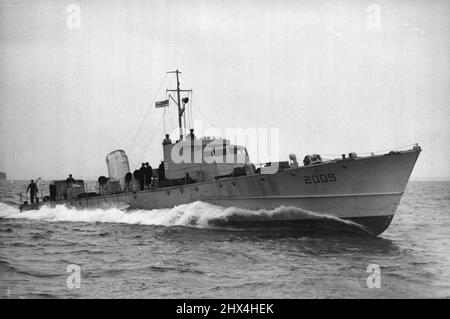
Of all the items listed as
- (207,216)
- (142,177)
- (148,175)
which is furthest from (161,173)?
(207,216)

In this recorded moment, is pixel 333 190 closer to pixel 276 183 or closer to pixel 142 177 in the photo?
pixel 276 183

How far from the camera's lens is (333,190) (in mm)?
18031

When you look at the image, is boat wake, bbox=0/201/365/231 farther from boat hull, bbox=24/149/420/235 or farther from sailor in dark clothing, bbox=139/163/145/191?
sailor in dark clothing, bbox=139/163/145/191

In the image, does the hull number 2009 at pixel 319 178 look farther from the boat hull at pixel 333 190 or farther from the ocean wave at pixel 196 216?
the ocean wave at pixel 196 216

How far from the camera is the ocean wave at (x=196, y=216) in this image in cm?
1877

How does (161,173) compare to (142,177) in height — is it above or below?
above

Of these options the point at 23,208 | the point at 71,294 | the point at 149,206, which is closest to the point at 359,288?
the point at 71,294

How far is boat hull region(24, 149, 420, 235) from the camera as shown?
17.4 meters

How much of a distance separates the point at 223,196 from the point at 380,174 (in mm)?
6668

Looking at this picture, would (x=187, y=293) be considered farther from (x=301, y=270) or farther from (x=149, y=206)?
(x=149, y=206)

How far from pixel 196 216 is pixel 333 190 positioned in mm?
6317

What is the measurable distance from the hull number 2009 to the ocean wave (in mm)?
1275

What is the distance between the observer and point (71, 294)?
1017 cm

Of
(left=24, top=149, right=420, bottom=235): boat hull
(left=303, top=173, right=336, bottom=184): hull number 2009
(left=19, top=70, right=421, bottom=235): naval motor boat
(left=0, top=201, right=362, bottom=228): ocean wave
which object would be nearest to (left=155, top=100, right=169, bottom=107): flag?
(left=19, top=70, right=421, bottom=235): naval motor boat
